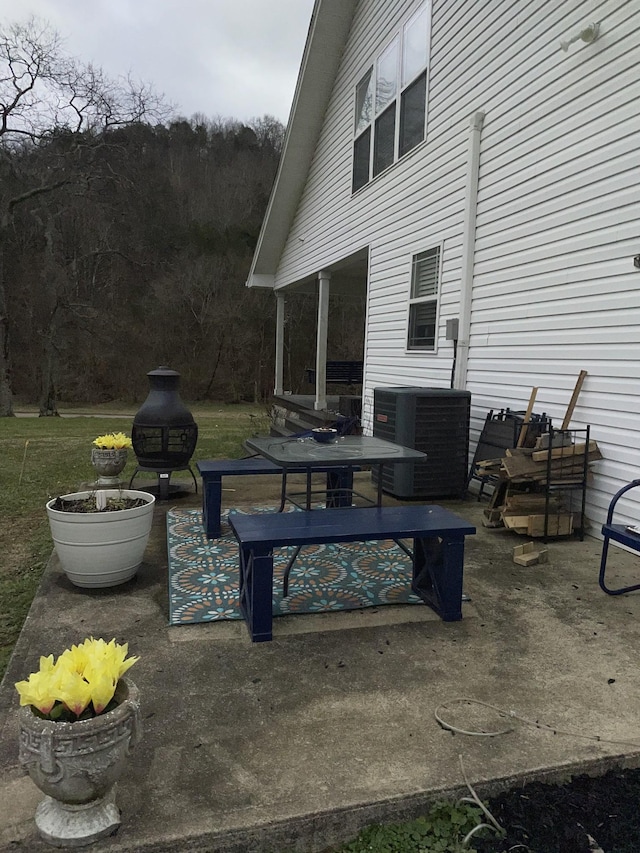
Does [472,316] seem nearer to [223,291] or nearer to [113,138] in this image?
[113,138]

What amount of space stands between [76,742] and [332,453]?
6.78 ft

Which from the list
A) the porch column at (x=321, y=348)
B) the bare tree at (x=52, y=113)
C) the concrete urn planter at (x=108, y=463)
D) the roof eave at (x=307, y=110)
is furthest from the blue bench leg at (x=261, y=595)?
the bare tree at (x=52, y=113)

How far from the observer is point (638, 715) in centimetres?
199

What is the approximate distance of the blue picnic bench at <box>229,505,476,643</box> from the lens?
2.48 metres

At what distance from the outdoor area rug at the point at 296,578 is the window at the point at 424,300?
10.5 ft

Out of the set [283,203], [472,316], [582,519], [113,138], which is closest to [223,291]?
[113,138]

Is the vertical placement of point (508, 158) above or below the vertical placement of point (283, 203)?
below

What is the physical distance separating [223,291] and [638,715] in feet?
83.6

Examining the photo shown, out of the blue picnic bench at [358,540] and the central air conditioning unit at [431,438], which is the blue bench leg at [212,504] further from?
the central air conditioning unit at [431,438]

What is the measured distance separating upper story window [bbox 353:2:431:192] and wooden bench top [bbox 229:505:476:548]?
524 centimetres

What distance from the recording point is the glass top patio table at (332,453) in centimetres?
300

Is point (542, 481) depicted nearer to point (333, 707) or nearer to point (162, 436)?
point (333, 707)

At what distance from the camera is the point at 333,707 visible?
201cm

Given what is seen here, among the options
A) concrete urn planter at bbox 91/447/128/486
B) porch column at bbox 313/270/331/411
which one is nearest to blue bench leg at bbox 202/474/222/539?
concrete urn planter at bbox 91/447/128/486
